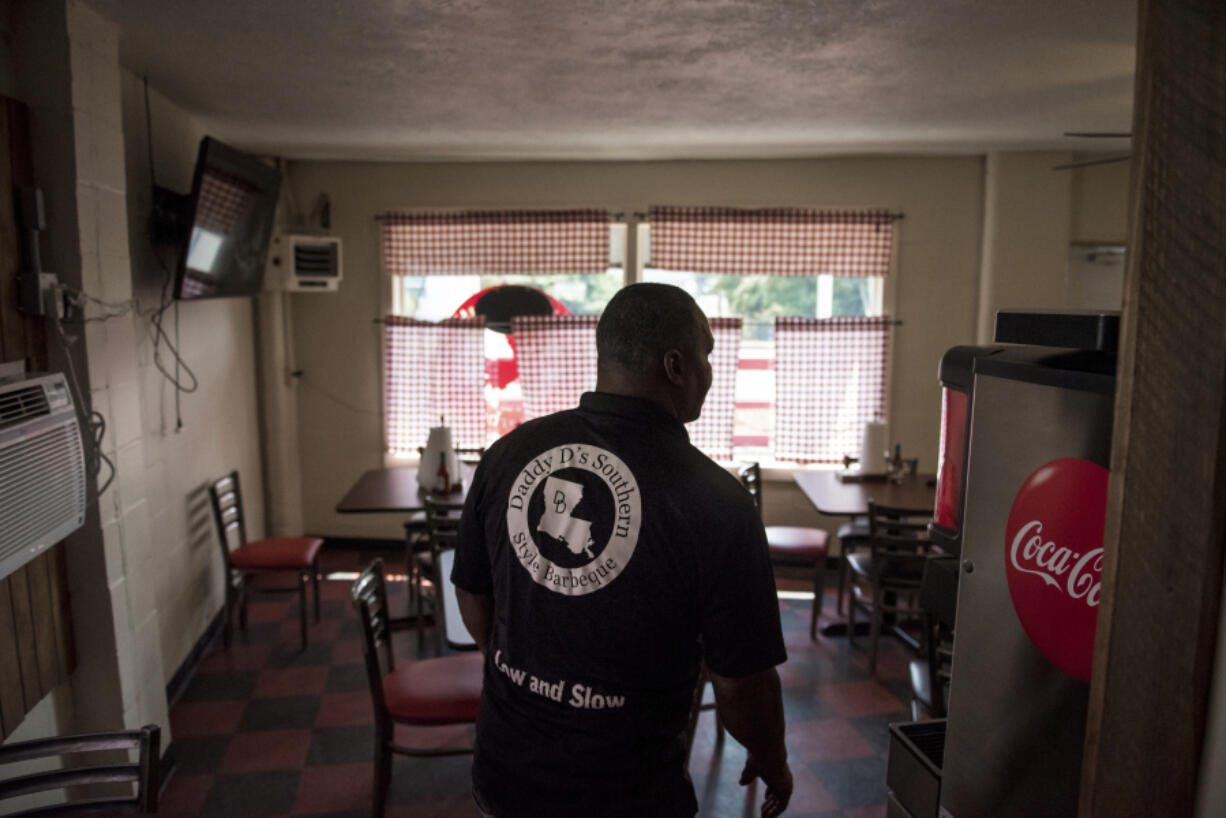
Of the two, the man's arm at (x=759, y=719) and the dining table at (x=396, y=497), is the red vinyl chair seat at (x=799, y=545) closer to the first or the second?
the dining table at (x=396, y=497)

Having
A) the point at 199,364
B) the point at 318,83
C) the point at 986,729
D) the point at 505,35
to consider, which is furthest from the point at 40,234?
the point at 986,729

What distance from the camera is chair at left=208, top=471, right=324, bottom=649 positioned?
395 centimetres

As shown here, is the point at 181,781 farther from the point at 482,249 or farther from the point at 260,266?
the point at 482,249

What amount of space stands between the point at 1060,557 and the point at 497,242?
447 cm

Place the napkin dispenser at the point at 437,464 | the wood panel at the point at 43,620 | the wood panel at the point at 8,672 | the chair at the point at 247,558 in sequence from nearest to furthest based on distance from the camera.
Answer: the wood panel at the point at 8,672
the wood panel at the point at 43,620
the chair at the point at 247,558
the napkin dispenser at the point at 437,464

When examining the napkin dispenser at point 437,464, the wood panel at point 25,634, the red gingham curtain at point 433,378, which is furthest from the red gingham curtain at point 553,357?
the wood panel at point 25,634

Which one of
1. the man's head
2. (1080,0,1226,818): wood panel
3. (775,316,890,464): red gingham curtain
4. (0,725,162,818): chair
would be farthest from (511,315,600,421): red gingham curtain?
(1080,0,1226,818): wood panel

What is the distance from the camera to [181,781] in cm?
288

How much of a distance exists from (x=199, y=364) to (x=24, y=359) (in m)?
1.81

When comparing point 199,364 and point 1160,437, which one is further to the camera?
point 199,364

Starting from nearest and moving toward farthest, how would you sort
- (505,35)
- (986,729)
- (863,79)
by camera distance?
1. (986,729)
2. (505,35)
3. (863,79)

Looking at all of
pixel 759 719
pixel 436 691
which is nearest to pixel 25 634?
pixel 436 691

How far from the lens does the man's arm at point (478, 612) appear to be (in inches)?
65.1

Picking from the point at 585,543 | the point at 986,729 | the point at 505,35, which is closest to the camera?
the point at 986,729
